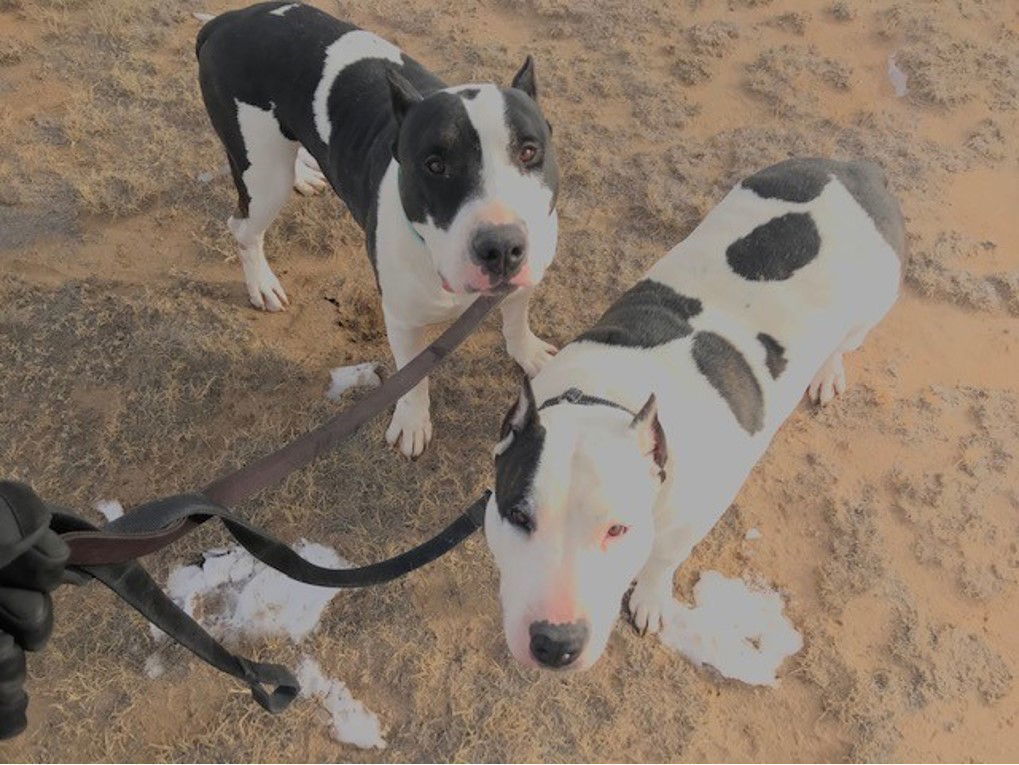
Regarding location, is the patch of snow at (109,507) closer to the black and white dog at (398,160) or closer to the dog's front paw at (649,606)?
the black and white dog at (398,160)

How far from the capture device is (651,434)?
2.41m

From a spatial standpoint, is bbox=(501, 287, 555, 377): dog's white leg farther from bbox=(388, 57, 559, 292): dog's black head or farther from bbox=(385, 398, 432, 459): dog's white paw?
bbox=(388, 57, 559, 292): dog's black head

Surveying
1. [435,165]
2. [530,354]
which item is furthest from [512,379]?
[435,165]

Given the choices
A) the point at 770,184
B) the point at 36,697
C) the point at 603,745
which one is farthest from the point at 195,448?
the point at 770,184

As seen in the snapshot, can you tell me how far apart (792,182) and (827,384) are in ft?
4.24

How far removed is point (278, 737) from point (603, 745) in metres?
1.39

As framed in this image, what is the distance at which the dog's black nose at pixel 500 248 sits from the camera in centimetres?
262

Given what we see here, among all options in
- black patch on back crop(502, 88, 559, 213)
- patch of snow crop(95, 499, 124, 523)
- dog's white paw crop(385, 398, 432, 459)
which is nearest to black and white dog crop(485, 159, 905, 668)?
black patch on back crop(502, 88, 559, 213)

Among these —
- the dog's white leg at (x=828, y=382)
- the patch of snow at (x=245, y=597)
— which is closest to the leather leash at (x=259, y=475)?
the patch of snow at (x=245, y=597)

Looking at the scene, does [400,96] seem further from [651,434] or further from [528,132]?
[651,434]

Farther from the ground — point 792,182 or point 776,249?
point 792,182

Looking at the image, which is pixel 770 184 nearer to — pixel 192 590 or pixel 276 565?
pixel 276 565

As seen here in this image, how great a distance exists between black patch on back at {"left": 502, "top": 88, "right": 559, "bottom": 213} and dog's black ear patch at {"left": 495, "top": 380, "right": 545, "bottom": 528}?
2.98 ft

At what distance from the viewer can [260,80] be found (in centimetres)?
371
